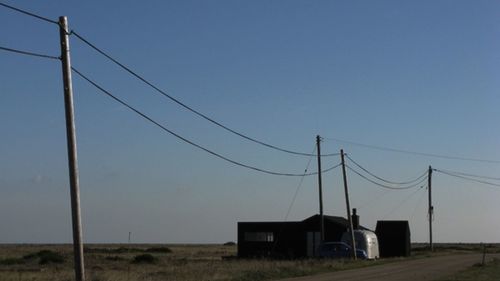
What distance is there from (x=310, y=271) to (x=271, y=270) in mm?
2332

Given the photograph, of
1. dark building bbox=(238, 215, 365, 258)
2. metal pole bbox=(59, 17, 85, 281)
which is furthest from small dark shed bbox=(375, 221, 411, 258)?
metal pole bbox=(59, 17, 85, 281)

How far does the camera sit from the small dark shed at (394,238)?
7062 centimetres

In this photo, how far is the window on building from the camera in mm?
71625

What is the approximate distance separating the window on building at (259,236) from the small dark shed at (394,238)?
10015 mm

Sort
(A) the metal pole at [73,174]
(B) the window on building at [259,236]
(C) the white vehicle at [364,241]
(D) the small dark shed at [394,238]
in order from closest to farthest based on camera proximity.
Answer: (A) the metal pole at [73,174], (C) the white vehicle at [364,241], (D) the small dark shed at [394,238], (B) the window on building at [259,236]

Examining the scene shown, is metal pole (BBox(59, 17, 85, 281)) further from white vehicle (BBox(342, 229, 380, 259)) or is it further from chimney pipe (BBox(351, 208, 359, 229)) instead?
chimney pipe (BBox(351, 208, 359, 229))

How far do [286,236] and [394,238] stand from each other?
32.7ft

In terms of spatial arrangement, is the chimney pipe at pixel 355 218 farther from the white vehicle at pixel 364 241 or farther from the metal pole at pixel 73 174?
the metal pole at pixel 73 174

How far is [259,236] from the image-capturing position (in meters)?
71.8

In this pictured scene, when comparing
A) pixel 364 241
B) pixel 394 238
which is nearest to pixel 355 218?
pixel 394 238

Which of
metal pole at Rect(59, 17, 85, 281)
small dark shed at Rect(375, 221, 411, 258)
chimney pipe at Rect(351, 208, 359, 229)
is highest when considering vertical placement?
metal pole at Rect(59, 17, 85, 281)

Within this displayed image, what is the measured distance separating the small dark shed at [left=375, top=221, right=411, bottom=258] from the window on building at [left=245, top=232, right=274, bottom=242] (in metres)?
10.0

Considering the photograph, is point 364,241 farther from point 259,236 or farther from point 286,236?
point 259,236

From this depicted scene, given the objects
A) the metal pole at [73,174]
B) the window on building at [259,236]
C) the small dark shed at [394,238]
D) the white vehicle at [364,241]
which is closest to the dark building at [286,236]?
the window on building at [259,236]
